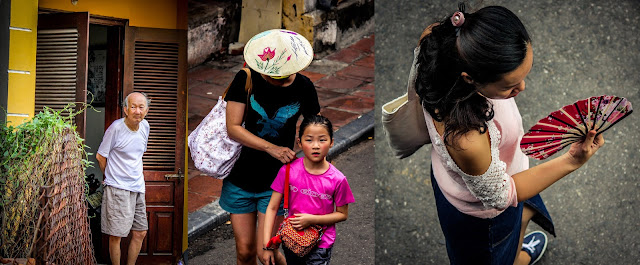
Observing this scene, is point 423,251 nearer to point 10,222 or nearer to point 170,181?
point 170,181

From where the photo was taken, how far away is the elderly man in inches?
150

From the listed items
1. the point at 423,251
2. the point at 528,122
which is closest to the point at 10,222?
the point at 423,251

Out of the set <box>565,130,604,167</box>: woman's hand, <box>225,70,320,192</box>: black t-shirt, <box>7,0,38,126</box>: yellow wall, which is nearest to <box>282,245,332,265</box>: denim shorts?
<box>225,70,320,192</box>: black t-shirt

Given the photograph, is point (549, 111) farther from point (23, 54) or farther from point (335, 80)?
point (23, 54)

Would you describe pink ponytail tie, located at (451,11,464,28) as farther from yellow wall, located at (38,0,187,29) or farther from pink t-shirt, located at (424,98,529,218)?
yellow wall, located at (38,0,187,29)

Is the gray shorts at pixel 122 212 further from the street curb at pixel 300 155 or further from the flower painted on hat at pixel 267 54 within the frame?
the flower painted on hat at pixel 267 54

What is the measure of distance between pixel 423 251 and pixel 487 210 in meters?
1.61

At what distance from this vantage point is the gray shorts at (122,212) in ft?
12.7

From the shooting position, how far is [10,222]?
154 inches

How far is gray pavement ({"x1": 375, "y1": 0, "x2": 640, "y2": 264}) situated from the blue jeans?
1.32m

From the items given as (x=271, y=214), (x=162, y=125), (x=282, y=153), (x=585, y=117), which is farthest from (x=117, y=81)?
(x=585, y=117)

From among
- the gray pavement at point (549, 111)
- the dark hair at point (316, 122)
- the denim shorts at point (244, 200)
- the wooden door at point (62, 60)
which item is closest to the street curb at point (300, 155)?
the gray pavement at point (549, 111)

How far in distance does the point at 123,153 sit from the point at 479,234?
2.05 metres

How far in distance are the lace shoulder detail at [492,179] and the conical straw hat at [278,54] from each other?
1.01m
